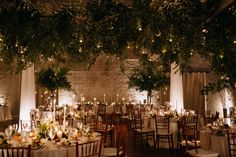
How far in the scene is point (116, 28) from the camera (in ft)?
15.0

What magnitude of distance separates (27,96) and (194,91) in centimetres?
826

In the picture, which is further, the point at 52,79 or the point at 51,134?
→ the point at 52,79

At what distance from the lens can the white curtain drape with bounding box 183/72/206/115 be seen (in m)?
13.7

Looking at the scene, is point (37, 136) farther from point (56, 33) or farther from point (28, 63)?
point (56, 33)

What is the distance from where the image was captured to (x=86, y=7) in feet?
15.2

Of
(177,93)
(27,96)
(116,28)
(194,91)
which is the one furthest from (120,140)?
(194,91)

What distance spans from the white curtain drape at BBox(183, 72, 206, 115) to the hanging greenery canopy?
9057 millimetres

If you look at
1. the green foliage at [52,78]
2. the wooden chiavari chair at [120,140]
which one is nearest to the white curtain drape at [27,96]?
the green foliage at [52,78]

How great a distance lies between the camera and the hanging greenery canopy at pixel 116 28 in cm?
446

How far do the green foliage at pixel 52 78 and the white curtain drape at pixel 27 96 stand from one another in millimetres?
751

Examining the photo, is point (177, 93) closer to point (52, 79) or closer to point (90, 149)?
point (52, 79)

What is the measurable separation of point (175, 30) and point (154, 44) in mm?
459

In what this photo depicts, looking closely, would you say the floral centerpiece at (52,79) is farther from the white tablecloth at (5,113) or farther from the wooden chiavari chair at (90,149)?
the white tablecloth at (5,113)

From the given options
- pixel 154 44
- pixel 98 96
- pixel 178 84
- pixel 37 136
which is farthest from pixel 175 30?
pixel 98 96
